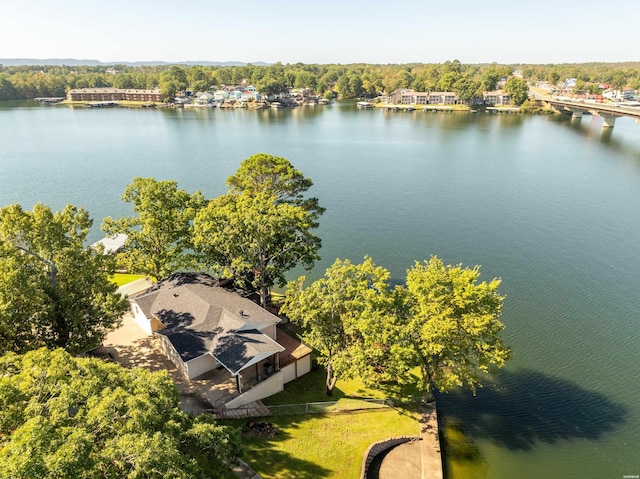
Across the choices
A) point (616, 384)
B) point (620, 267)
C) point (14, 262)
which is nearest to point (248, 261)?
point (14, 262)

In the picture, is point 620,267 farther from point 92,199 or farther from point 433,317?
point 92,199

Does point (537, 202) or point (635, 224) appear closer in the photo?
point (635, 224)

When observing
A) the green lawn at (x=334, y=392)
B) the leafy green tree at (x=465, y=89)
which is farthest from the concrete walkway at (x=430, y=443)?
Result: the leafy green tree at (x=465, y=89)

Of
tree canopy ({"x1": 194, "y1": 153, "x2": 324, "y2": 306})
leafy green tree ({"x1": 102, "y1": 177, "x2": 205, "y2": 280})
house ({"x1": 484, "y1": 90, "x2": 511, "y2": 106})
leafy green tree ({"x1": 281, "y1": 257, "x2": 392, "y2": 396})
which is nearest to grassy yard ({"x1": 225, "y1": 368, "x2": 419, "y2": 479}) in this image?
leafy green tree ({"x1": 281, "y1": 257, "x2": 392, "y2": 396})

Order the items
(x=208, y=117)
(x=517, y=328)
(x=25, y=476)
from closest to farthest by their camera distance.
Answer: (x=25, y=476)
(x=517, y=328)
(x=208, y=117)

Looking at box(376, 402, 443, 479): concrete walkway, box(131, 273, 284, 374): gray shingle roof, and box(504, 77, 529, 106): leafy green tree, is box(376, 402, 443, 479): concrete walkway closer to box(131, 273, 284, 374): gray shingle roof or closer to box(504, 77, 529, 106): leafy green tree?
box(131, 273, 284, 374): gray shingle roof

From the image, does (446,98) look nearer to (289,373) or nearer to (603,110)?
(603,110)

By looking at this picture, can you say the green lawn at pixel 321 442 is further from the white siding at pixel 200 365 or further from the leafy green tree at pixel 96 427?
the leafy green tree at pixel 96 427

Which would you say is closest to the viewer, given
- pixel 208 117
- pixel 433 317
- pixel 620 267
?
pixel 433 317
